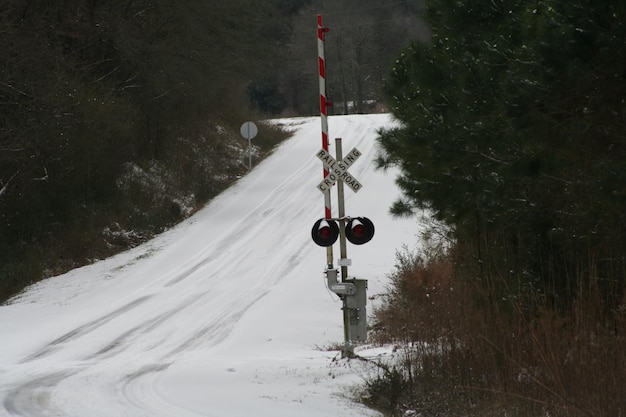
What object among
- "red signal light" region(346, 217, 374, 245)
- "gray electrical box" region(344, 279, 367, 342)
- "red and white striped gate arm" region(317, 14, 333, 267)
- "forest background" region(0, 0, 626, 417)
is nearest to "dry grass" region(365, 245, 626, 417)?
"forest background" region(0, 0, 626, 417)

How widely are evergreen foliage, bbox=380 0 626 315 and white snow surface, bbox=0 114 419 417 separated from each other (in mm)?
2345

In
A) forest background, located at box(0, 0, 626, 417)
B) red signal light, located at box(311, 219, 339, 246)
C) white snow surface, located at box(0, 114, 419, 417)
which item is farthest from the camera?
red signal light, located at box(311, 219, 339, 246)

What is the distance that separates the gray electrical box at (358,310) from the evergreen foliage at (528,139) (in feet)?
4.74

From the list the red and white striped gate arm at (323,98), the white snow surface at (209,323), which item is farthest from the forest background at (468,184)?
the white snow surface at (209,323)

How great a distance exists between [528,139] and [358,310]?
4115 mm

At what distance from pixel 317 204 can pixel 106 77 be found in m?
7.78

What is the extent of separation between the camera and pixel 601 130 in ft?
28.4

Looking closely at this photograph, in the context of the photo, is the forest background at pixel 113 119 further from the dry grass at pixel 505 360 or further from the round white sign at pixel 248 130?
the dry grass at pixel 505 360

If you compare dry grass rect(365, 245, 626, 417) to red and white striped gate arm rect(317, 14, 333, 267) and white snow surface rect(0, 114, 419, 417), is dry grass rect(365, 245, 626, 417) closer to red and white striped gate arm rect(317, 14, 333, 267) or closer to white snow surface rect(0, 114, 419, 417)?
white snow surface rect(0, 114, 419, 417)

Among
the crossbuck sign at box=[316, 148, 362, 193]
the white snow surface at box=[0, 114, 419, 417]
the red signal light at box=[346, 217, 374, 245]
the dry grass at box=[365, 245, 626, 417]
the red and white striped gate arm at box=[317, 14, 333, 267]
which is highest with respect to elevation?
the red and white striped gate arm at box=[317, 14, 333, 267]

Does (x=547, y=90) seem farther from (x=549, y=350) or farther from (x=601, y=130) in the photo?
(x=549, y=350)

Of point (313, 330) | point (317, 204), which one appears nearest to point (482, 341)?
point (313, 330)

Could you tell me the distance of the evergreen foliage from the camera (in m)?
8.01

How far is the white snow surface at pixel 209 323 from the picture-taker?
9328mm
